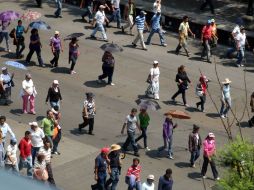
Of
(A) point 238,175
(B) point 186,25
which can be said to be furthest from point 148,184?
(B) point 186,25

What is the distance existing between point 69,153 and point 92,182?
1.60 metres

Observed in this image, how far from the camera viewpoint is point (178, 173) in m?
17.2

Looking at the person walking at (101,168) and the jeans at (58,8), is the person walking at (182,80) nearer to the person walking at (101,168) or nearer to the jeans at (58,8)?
the person walking at (101,168)

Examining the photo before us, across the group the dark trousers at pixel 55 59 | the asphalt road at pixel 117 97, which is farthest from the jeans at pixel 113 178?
the dark trousers at pixel 55 59

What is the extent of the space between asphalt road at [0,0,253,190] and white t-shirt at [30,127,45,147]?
0.83 metres

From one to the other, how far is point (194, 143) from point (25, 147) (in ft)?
13.1

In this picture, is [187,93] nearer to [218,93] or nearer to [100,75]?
[218,93]

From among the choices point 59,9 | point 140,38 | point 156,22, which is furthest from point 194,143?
point 59,9

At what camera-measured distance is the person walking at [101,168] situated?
1507 cm

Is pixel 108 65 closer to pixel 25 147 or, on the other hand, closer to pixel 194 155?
pixel 194 155

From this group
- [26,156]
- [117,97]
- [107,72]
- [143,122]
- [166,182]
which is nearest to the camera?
[166,182]

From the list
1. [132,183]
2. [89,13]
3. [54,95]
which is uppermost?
[89,13]

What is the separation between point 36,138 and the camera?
53.2ft

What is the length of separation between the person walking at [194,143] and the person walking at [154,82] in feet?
14.7
